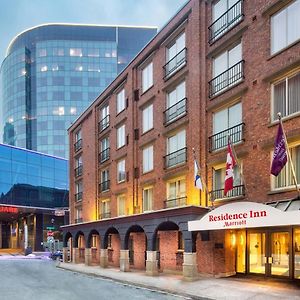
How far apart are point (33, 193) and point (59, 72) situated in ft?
221

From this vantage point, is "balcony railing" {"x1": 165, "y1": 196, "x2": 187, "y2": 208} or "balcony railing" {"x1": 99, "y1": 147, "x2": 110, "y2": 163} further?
"balcony railing" {"x1": 99, "y1": 147, "x2": 110, "y2": 163}

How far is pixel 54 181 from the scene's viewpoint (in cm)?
7338

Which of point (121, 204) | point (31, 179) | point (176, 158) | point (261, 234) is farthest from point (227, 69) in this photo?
point (31, 179)

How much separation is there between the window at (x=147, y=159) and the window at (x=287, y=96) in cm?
1227

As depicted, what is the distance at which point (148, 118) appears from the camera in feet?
101

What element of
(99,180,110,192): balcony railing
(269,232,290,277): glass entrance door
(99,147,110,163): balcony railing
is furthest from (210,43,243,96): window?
(99,180,110,192): balcony railing

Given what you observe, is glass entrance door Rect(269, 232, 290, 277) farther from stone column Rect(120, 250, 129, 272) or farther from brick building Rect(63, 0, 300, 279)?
stone column Rect(120, 250, 129, 272)

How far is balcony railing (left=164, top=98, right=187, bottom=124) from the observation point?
86.1ft

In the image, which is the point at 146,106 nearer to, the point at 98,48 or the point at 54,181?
the point at 54,181

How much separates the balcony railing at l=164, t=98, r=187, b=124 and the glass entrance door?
31.4 feet

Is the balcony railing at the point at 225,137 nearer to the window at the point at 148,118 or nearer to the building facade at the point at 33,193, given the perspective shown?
the window at the point at 148,118

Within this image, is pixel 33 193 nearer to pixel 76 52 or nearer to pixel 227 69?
pixel 227 69

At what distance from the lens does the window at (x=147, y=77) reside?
30825 mm

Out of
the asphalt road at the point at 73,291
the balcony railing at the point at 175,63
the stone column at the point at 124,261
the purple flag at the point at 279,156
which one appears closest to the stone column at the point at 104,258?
the stone column at the point at 124,261
